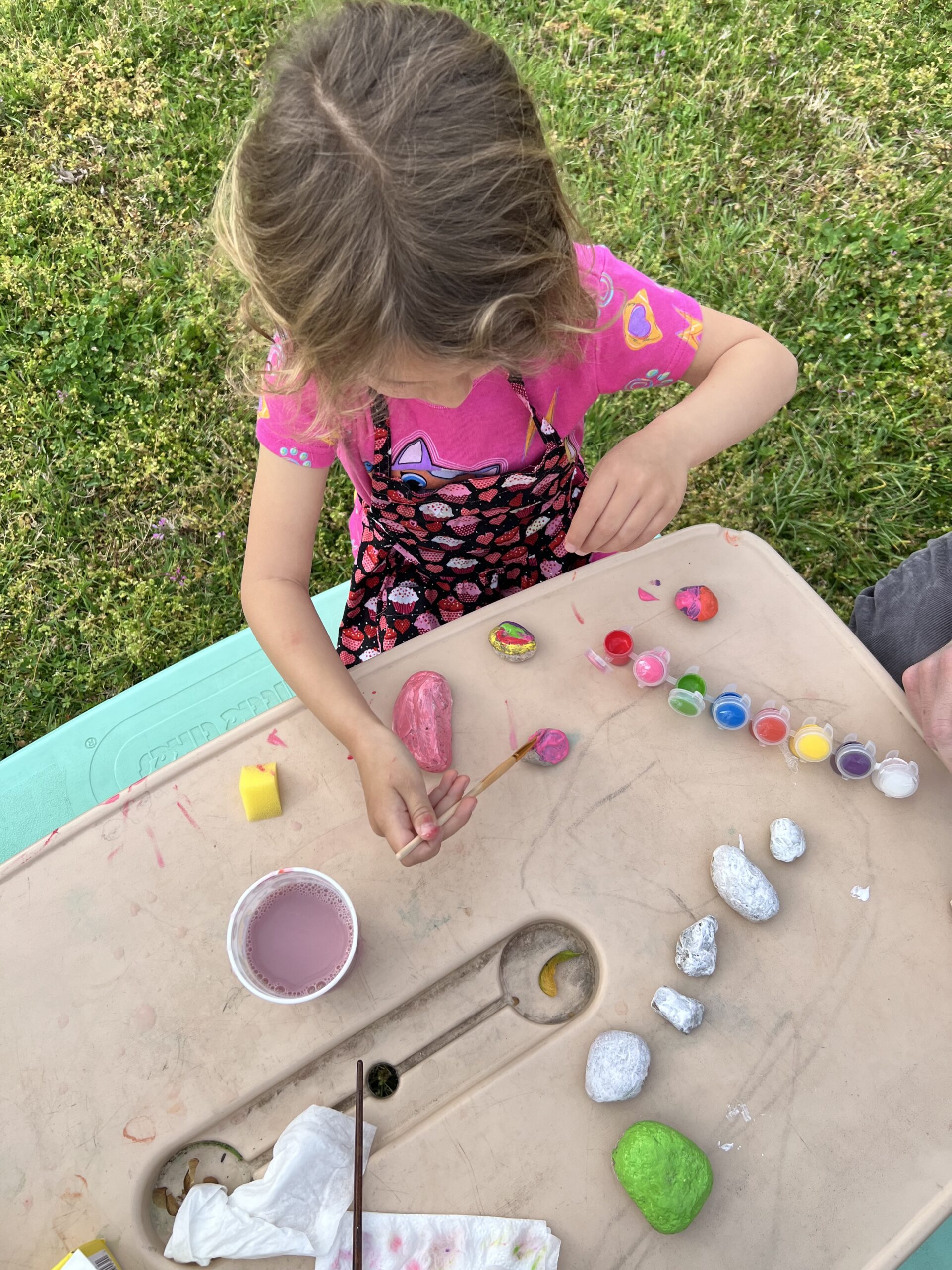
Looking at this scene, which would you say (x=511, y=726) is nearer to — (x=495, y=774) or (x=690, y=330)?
(x=495, y=774)

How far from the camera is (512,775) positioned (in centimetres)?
102

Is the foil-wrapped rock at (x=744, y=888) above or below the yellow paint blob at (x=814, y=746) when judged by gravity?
below

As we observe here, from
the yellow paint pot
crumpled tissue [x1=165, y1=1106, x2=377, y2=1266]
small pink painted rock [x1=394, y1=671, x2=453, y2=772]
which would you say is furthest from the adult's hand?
crumpled tissue [x1=165, y1=1106, x2=377, y2=1266]

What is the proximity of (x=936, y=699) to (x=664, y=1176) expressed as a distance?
0.60 metres

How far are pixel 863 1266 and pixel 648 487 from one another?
86 centimetres

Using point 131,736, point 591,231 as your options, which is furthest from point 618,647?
point 591,231

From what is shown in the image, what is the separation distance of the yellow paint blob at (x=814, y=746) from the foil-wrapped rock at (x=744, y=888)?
15 cm

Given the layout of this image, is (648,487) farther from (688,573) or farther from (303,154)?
(303,154)

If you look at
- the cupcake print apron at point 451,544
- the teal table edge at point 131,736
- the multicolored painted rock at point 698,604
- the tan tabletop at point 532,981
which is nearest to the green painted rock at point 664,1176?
the tan tabletop at point 532,981

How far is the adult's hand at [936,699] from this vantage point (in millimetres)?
982

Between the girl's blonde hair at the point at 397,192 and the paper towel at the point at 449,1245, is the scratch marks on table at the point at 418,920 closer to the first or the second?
the paper towel at the point at 449,1245

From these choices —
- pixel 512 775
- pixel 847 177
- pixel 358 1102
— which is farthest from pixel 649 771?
pixel 847 177

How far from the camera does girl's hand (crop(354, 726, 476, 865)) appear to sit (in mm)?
932

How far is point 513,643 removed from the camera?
3.53ft
